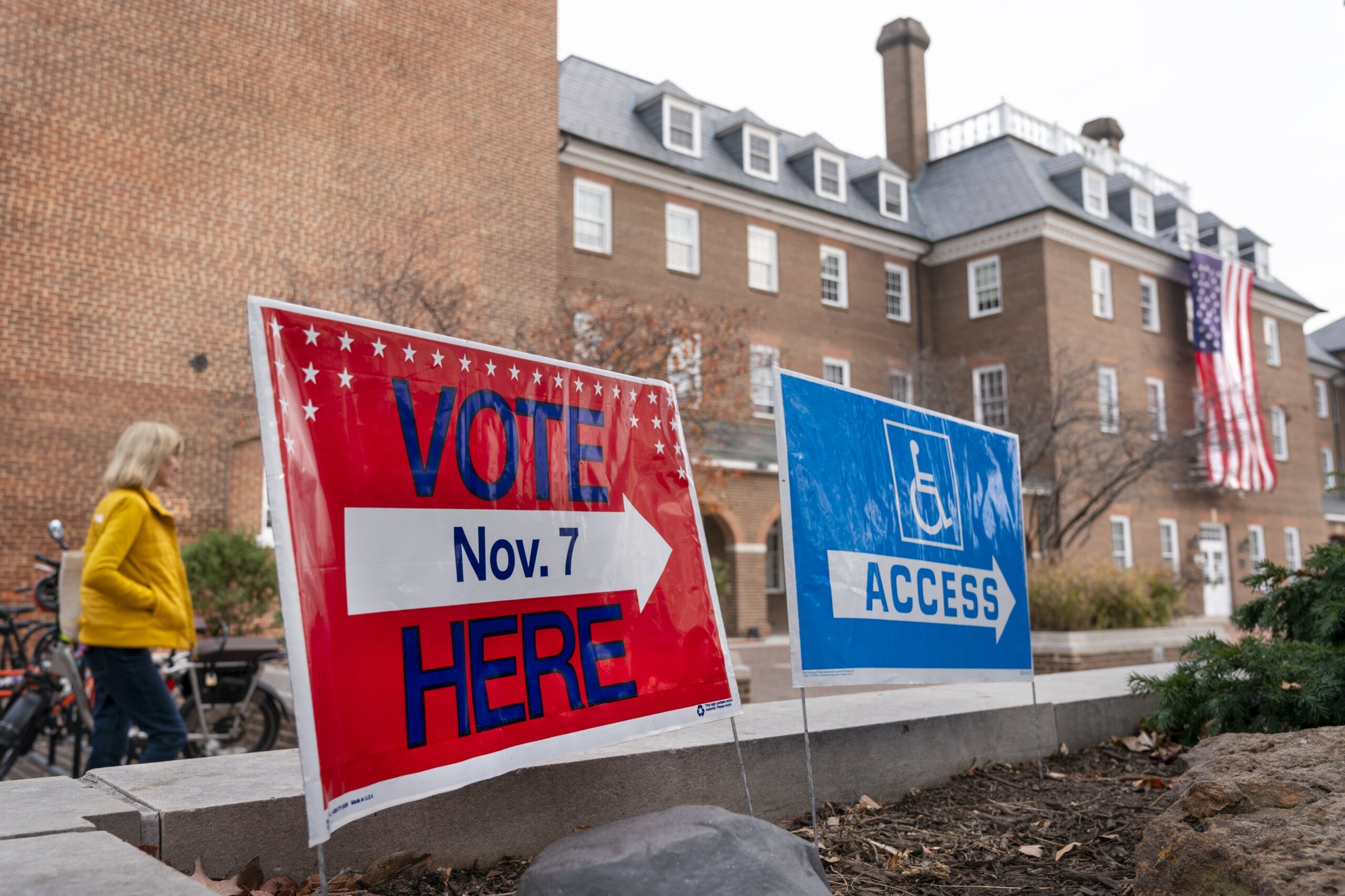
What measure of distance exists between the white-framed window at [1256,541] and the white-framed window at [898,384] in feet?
47.0

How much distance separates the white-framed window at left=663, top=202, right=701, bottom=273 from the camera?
24719 millimetres

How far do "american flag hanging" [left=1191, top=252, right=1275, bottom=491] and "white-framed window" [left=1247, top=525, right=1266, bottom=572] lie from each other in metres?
2.87

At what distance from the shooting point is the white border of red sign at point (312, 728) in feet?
7.27

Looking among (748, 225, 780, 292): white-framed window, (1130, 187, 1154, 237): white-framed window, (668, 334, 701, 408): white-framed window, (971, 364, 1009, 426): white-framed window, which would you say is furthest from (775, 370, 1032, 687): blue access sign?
(1130, 187, 1154, 237): white-framed window

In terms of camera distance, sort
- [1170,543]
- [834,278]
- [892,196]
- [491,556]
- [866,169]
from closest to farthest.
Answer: [491,556]
[834,278]
[866,169]
[892,196]
[1170,543]

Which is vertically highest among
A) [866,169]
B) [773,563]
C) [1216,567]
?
[866,169]

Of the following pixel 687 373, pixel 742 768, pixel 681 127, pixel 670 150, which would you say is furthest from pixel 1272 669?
pixel 681 127

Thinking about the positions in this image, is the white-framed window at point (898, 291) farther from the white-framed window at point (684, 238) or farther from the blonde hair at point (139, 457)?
the blonde hair at point (139, 457)

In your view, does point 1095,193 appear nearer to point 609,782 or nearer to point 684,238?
point 684,238

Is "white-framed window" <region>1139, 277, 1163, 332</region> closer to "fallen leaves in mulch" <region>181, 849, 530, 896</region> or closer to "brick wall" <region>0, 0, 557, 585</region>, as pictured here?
"brick wall" <region>0, 0, 557, 585</region>

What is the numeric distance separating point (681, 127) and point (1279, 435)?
24580 millimetres

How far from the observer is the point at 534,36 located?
2053 centimetres

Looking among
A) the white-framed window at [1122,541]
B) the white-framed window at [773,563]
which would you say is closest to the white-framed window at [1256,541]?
the white-framed window at [1122,541]

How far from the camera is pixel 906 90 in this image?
33.2m
